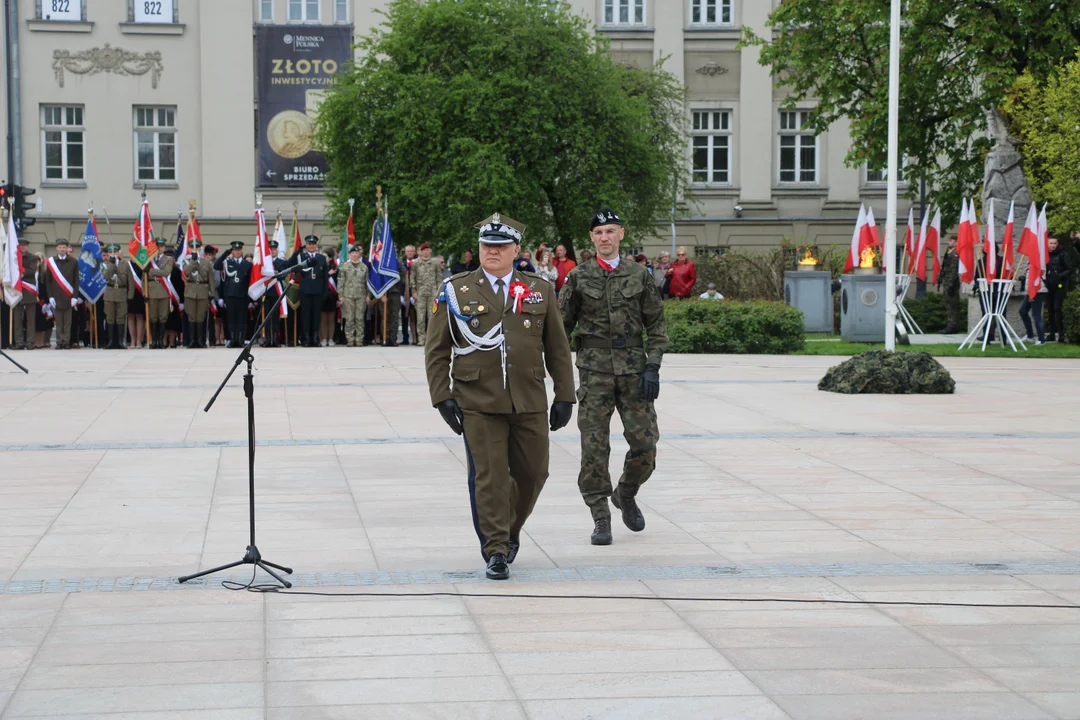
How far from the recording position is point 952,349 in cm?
2488

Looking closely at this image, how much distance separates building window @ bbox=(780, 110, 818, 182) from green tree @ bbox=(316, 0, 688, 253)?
11.4 m

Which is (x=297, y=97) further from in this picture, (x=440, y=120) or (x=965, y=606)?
(x=965, y=606)

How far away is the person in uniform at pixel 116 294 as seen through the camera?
25656mm

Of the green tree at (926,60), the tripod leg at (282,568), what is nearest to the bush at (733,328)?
the green tree at (926,60)

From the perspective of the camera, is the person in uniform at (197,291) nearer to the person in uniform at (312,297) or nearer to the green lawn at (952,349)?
the person in uniform at (312,297)

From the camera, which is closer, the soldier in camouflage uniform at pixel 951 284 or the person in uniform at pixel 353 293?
the person in uniform at pixel 353 293

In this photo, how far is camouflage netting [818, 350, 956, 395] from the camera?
16953 millimetres

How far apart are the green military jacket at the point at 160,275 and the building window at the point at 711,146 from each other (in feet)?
74.5

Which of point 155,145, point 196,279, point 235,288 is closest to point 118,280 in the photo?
point 196,279

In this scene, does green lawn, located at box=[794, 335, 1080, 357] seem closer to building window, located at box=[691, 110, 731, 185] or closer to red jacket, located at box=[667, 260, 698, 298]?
red jacket, located at box=[667, 260, 698, 298]

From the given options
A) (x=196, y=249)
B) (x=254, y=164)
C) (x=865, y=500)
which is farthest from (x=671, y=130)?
(x=865, y=500)

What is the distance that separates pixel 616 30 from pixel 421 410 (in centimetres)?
3082

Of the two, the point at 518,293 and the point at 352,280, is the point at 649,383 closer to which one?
the point at 518,293

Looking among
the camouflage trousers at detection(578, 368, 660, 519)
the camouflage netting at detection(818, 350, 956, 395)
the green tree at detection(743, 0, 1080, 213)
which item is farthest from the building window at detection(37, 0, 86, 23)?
the camouflage trousers at detection(578, 368, 660, 519)
